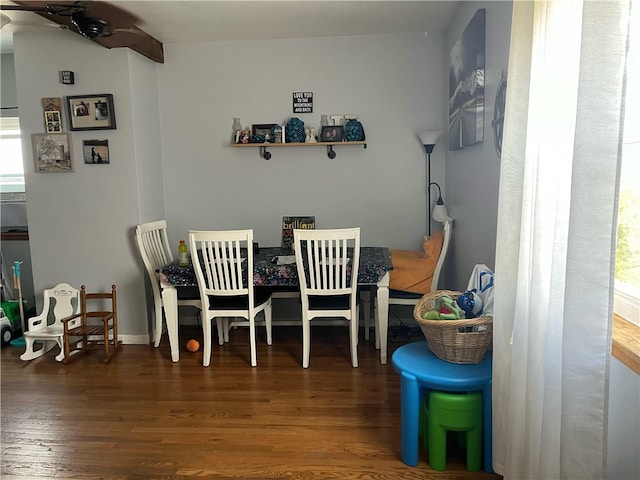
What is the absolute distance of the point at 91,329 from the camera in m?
3.68

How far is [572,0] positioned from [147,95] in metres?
3.46

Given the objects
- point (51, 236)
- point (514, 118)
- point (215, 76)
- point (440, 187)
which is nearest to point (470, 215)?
point (440, 187)

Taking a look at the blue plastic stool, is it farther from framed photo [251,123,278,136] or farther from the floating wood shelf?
framed photo [251,123,278,136]

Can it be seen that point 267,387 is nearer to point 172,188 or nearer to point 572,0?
point 172,188

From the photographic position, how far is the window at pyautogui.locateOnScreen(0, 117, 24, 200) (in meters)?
4.82

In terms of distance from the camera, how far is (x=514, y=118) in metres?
1.70

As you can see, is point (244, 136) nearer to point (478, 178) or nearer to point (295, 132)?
point (295, 132)

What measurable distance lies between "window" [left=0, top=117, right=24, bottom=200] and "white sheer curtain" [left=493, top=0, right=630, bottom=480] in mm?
4774

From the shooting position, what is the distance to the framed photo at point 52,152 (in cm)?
383

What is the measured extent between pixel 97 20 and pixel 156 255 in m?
1.70

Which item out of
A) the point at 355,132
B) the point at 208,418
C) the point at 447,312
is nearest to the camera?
the point at 447,312

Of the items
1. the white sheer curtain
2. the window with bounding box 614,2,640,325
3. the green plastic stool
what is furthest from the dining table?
the window with bounding box 614,2,640,325

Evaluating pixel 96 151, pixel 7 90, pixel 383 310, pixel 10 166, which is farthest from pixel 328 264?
pixel 7 90

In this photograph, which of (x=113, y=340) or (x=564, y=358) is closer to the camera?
(x=564, y=358)
